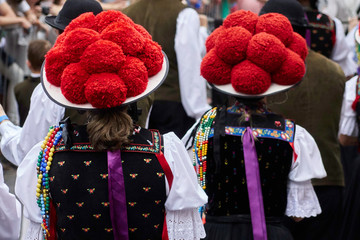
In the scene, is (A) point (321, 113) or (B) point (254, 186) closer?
(B) point (254, 186)

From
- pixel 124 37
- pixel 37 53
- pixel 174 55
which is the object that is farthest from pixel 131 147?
pixel 37 53

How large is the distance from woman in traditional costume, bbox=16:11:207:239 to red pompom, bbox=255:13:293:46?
88cm

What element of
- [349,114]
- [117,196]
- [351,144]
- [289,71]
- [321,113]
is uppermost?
[289,71]

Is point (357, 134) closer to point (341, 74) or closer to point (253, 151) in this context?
point (341, 74)

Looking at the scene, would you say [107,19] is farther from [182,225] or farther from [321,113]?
[321,113]

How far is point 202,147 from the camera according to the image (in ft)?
11.5

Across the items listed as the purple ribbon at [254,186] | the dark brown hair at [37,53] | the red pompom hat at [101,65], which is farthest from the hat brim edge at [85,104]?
the dark brown hair at [37,53]

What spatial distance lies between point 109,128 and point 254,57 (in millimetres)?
1031

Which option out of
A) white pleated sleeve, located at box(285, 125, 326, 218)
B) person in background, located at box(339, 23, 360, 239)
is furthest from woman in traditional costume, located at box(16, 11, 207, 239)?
person in background, located at box(339, 23, 360, 239)

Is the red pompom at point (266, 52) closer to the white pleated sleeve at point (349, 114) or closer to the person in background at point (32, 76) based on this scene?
the white pleated sleeve at point (349, 114)

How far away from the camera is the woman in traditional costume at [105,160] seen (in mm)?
2705

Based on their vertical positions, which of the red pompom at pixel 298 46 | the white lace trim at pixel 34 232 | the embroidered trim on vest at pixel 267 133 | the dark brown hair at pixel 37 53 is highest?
the red pompom at pixel 298 46

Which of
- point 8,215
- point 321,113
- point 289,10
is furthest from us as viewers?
point 321,113

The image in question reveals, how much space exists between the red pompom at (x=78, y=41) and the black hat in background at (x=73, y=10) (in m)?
1.02
